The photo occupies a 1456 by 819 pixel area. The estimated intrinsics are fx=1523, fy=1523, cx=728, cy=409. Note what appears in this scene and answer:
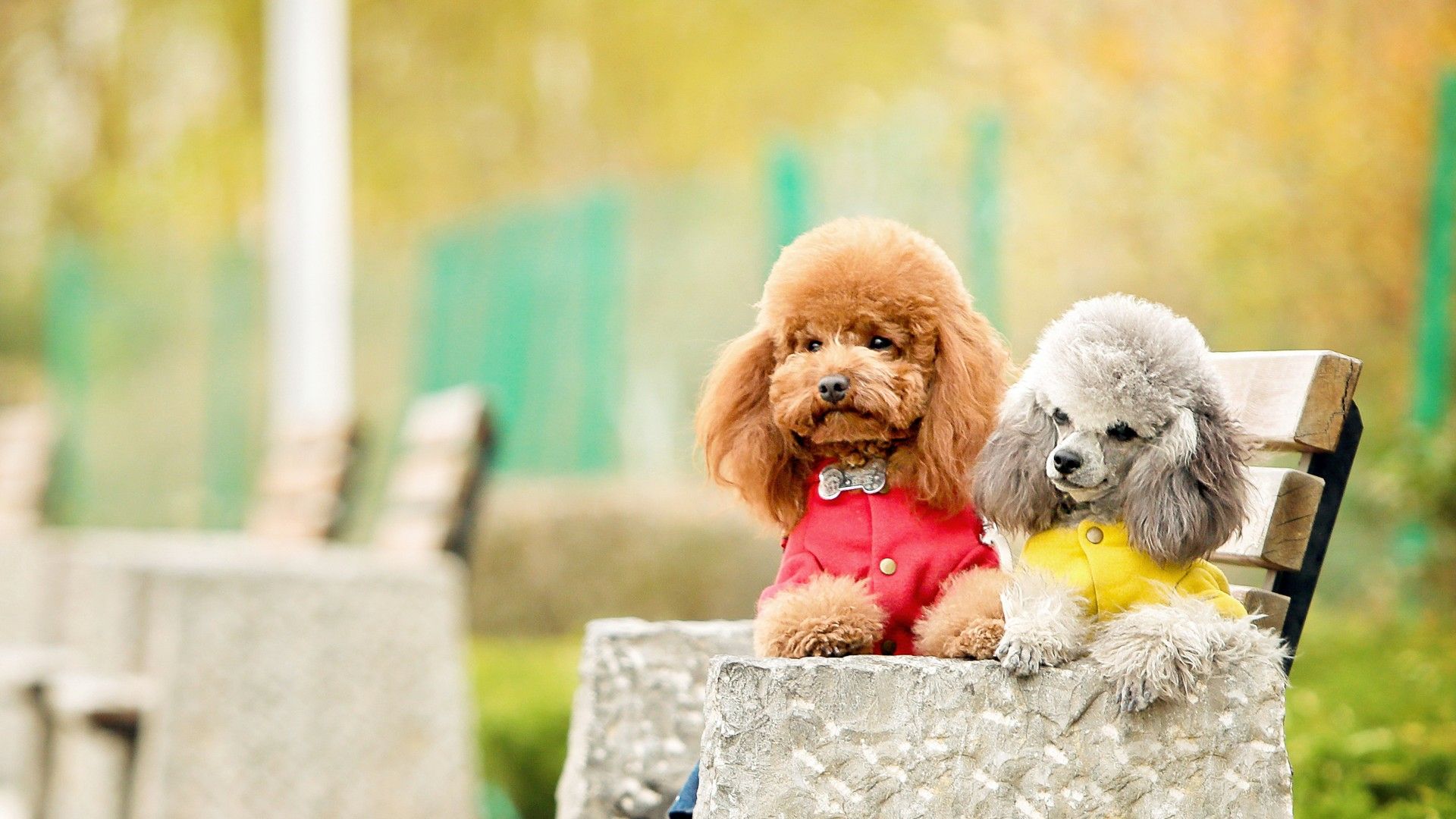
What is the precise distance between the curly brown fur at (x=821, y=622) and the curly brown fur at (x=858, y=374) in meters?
0.19

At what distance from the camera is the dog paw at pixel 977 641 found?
1.88 metres

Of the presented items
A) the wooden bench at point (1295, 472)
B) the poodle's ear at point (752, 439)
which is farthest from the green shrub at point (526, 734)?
the wooden bench at point (1295, 472)

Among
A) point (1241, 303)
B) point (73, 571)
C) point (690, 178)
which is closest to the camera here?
point (73, 571)

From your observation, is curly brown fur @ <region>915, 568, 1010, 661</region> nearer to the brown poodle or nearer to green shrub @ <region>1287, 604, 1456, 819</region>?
the brown poodle

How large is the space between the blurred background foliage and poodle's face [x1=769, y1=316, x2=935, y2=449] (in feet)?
1.11

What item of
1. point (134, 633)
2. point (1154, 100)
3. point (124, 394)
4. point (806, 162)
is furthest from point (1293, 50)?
point (124, 394)

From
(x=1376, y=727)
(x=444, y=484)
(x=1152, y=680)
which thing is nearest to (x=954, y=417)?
(x=1152, y=680)

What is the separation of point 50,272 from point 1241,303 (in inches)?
392

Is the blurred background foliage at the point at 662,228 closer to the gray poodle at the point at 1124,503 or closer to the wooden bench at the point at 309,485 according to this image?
the wooden bench at the point at 309,485

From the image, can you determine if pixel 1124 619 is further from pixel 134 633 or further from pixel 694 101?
pixel 694 101

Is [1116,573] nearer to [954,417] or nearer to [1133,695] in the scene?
[1133,695]

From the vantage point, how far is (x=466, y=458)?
4156mm

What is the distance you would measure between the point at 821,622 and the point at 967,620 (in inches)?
7.3

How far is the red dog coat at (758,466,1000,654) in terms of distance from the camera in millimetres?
2072
